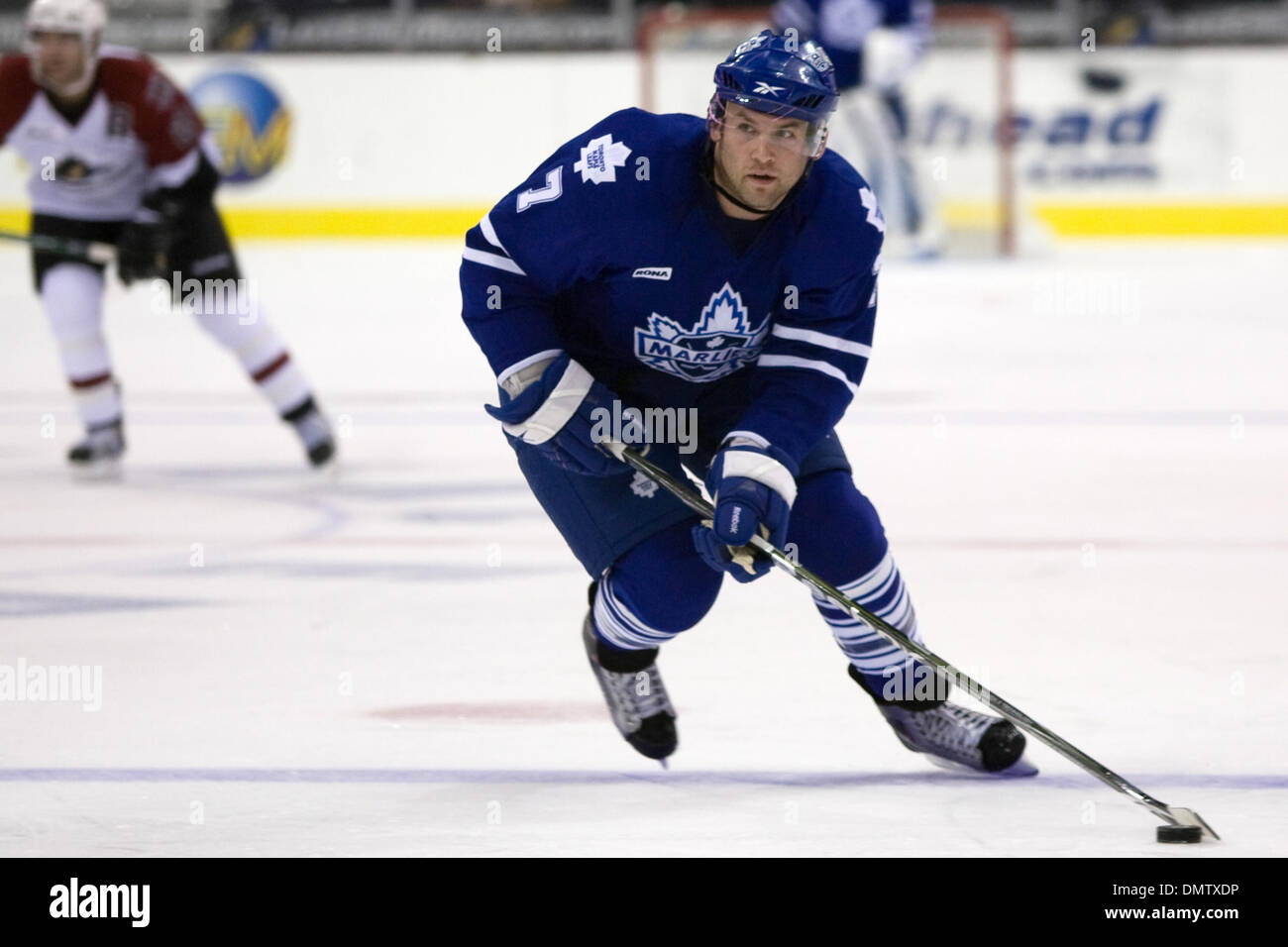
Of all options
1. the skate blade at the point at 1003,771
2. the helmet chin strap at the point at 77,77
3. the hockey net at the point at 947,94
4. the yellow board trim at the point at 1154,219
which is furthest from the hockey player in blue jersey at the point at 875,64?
the skate blade at the point at 1003,771

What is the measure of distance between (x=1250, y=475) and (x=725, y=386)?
108 inches

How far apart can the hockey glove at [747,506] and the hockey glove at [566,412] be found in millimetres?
190

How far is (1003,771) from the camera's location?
273 cm

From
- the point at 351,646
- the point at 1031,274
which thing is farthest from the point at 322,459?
the point at 1031,274

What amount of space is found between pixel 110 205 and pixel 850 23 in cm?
550

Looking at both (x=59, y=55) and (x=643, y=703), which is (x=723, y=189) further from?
(x=59, y=55)

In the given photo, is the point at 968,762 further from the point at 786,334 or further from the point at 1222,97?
the point at 1222,97

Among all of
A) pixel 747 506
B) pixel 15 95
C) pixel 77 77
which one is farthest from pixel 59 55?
pixel 747 506

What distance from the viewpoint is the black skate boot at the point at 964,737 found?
2729 mm

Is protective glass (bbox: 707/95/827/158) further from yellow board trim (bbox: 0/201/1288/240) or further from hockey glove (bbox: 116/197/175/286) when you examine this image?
yellow board trim (bbox: 0/201/1288/240)

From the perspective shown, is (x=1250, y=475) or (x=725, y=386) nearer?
(x=725, y=386)

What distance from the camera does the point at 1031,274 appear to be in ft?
33.7

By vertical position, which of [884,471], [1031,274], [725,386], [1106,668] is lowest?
[1031,274]

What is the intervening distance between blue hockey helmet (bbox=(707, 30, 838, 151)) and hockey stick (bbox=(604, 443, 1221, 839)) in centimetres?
45
